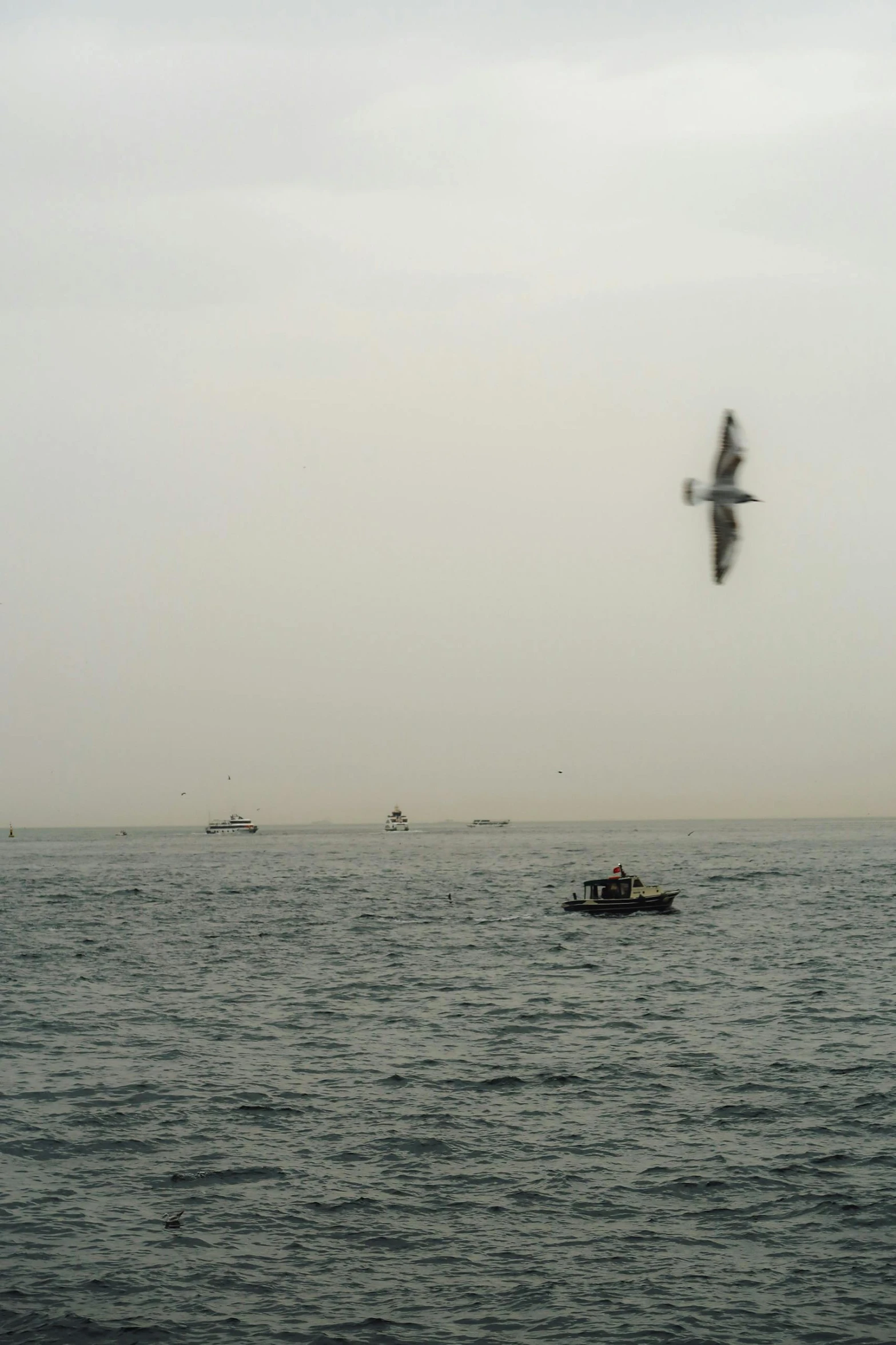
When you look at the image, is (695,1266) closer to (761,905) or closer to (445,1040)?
(445,1040)

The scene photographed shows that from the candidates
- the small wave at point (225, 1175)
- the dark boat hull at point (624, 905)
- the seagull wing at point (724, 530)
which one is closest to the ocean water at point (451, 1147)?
the small wave at point (225, 1175)

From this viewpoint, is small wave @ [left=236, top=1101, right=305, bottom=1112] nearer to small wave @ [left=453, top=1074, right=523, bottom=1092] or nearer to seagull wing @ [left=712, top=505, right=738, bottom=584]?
small wave @ [left=453, top=1074, right=523, bottom=1092]

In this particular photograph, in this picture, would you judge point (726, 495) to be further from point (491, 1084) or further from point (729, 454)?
point (491, 1084)

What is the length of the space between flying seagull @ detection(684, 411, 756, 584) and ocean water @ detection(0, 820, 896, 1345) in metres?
10.9

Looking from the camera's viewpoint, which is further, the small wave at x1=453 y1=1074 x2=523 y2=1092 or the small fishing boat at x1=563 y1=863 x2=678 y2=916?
the small fishing boat at x1=563 y1=863 x2=678 y2=916

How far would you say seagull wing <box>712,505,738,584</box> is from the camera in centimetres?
1265

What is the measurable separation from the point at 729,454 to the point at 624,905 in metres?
60.7

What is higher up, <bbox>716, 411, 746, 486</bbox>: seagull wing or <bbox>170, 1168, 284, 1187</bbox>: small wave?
<bbox>716, 411, 746, 486</bbox>: seagull wing

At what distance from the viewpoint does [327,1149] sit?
83.4 ft

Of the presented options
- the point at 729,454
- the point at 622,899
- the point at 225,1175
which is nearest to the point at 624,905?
the point at 622,899

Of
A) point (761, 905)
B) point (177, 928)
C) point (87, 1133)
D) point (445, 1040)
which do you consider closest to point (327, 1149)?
point (87, 1133)

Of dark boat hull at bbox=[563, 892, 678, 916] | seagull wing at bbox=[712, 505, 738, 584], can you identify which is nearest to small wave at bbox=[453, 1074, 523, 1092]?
seagull wing at bbox=[712, 505, 738, 584]

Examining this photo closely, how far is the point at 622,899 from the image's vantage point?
7212 centimetres

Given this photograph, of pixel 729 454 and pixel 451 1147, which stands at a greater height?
pixel 729 454
